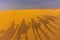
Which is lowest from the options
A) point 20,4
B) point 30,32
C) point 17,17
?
point 30,32

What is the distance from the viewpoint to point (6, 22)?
4.17 ft

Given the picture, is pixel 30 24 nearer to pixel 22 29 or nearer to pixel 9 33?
pixel 22 29

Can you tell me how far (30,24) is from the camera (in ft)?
4.09

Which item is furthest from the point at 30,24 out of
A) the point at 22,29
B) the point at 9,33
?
the point at 9,33

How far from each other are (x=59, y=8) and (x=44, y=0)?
185 mm

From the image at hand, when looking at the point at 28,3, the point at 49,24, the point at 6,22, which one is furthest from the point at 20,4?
the point at 49,24

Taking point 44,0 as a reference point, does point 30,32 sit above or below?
below

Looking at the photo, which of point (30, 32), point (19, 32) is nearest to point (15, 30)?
point (19, 32)

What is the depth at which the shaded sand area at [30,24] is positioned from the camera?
1205 mm

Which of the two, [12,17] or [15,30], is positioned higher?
[12,17]

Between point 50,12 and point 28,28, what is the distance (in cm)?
29

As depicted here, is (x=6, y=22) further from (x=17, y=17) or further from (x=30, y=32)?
(x=30, y=32)

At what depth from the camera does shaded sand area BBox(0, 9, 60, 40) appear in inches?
47.4

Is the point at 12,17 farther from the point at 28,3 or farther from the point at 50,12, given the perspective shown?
the point at 50,12
